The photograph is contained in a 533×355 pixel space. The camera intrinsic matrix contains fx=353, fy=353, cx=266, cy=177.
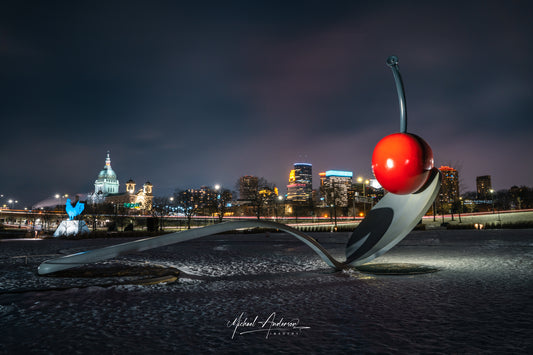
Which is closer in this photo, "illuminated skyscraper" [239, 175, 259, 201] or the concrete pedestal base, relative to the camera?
the concrete pedestal base

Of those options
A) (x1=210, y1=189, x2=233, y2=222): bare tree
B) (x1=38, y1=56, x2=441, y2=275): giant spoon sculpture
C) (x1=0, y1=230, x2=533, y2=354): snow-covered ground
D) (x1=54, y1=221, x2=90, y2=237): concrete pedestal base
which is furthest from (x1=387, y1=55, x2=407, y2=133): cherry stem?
(x1=210, y1=189, x2=233, y2=222): bare tree

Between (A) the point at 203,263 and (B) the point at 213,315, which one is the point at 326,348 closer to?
(B) the point at 213,315

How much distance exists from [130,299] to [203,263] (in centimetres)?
573

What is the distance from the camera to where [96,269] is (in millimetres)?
11281

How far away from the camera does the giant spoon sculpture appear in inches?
363

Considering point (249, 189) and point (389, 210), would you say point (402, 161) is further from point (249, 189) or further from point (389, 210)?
point (249, 189)

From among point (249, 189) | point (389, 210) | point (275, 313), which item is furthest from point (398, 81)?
point (249, 189)

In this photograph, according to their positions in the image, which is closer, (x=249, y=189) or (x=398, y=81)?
(x=398, y=81)
